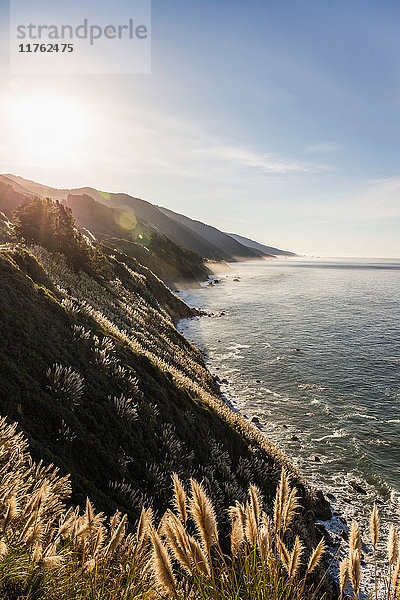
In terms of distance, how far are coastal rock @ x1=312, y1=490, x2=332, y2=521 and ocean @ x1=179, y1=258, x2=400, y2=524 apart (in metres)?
1.07

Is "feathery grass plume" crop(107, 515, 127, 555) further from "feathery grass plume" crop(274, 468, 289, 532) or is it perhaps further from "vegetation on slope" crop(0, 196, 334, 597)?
"vegetation on slope" crop(0, 196, 334, 597)

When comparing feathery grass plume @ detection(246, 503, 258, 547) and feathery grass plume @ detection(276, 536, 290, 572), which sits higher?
feathery grass plume @ detection(246, 503, 258, 547)

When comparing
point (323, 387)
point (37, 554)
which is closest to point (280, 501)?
point (37, 554)

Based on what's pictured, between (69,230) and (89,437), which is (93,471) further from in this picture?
(69,230)

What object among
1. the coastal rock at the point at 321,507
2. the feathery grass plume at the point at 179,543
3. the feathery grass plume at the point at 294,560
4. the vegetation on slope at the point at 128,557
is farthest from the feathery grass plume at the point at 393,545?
the coastal rock at the point at 321,507

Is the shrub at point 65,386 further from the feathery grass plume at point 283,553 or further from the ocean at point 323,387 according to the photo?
the ocean at point 323,387

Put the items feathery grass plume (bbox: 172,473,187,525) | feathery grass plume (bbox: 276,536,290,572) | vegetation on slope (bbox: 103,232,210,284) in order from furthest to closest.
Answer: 1. vegetation on slope (bbox: 103,232,210,284)
2. feathery grass plume (bbox: 276,536,290,572)
3. feathery grass plume (bbox: 172,473,187,525)

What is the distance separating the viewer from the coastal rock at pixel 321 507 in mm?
11656

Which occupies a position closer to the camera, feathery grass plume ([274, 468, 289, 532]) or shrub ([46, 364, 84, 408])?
feathery grass plume ([274, 468, 289, 532])

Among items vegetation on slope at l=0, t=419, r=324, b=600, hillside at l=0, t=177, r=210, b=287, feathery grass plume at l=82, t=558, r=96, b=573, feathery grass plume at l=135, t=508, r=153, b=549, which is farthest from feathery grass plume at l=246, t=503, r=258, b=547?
hillside at l=0, t=177, r=210, b=287

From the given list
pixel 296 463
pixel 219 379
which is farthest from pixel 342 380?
pixel 296 463

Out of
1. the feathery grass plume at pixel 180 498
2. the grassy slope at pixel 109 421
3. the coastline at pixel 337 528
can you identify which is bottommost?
the coastline at pixel 337 528

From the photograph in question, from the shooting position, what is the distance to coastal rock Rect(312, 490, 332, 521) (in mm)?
11656

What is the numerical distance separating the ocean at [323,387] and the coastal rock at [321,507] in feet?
3.52
